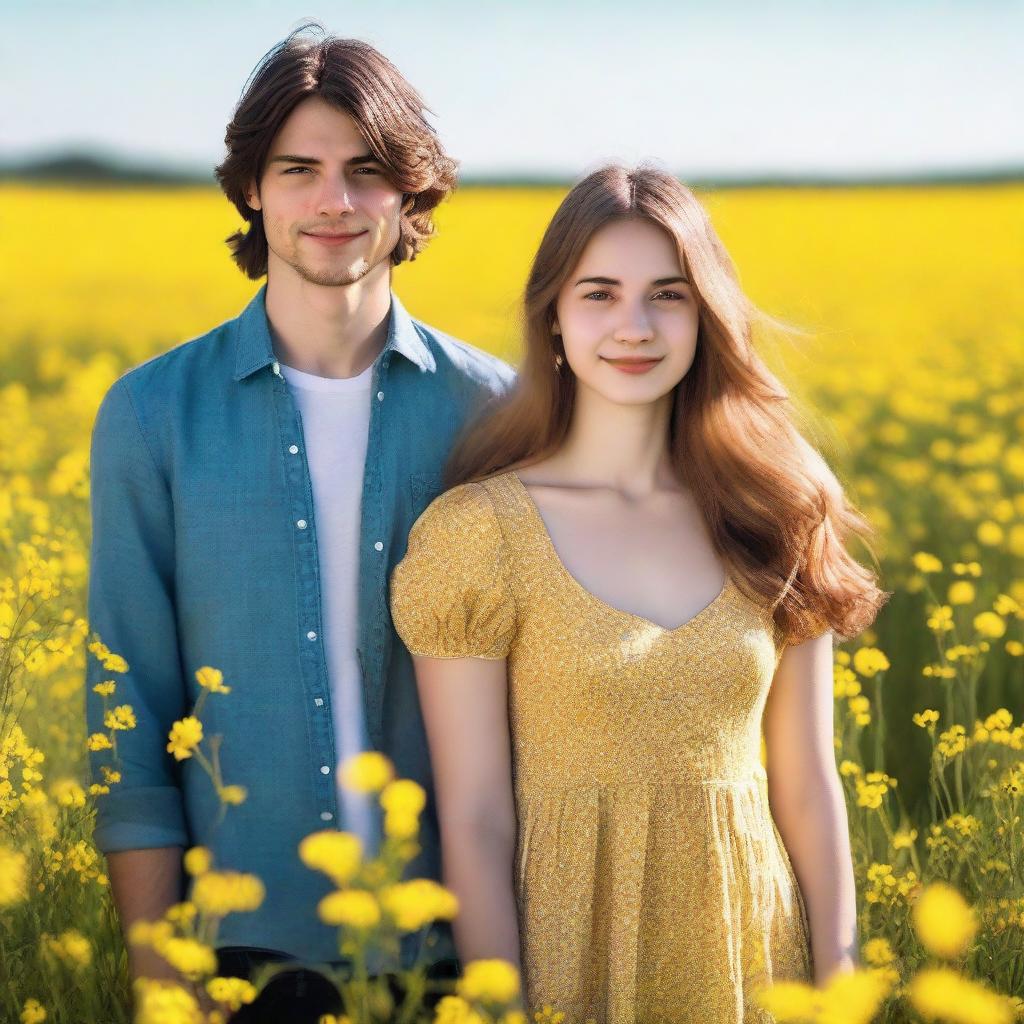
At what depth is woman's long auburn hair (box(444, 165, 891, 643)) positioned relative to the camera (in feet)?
8.25

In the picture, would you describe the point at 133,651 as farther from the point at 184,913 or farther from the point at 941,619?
the point at 941,619

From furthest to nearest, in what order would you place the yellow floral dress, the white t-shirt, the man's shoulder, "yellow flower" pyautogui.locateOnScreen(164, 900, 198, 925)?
the man's shoulder < the white t-shirt < the yellow floral dress < "yellow flower" pyautogui.locateOnScreen(164, 900, 198, 925)

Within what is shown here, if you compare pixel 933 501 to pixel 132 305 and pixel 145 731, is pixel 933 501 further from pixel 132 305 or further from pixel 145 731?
pixel 132 305

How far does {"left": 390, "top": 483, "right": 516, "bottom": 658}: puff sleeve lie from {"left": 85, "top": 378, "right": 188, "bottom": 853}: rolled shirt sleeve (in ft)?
1.45

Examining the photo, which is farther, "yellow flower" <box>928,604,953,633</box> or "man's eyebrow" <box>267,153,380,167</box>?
"yellow flower" <box>928,604,953,633</box>

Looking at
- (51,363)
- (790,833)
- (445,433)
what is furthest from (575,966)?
(51,363)

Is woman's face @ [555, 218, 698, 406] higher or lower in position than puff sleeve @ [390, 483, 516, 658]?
higher

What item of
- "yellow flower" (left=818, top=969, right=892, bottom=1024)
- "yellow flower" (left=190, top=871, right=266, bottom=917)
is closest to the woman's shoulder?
"yellow flower" (left=190, top=871, right=266, bottom=917)

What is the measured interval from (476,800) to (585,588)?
14.7 inches

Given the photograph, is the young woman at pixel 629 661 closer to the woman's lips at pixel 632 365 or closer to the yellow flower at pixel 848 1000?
the woman's lips at pixel 632 365

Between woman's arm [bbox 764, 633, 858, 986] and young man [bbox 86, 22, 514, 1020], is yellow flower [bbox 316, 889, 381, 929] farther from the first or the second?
woman's arm [bbox 764, 633, 858, 986]

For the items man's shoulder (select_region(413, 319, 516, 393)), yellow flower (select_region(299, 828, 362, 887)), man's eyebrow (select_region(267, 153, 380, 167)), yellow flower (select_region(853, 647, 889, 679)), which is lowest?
yellow flower (select_region(299, 828, 362, 887))

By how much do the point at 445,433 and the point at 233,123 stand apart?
66 cm

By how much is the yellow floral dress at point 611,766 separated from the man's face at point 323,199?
1.59 ft
